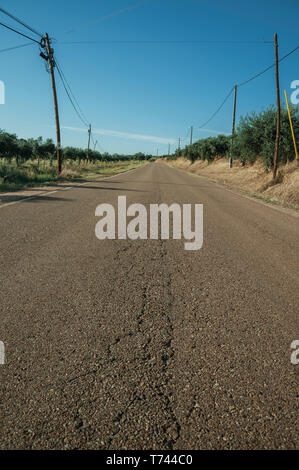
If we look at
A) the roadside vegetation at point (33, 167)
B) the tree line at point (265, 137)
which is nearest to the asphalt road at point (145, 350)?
the roadside vegetation at point (33, 167)

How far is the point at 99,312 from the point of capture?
2.43 metres

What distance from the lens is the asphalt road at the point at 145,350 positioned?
4.60 feet

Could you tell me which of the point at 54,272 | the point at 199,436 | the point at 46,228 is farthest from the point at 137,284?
the point at 46,228

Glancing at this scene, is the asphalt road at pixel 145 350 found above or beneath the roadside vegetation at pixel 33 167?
beneath

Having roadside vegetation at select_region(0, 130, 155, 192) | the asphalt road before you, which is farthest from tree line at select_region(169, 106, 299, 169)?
the asphalt road

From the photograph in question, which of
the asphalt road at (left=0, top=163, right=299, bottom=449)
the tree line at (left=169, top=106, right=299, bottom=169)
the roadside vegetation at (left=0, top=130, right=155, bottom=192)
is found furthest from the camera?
the tree line at (left=169, top=106, right=299, bottom=169)

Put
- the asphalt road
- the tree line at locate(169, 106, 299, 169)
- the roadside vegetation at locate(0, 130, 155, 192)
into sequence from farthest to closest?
the tree line at locate(169, 106, 299, 169)
the roadside vegetation at locate(0, 130, 155, 192)
the asphalt road

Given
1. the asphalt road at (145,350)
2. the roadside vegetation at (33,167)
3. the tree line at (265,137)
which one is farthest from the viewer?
the tree line at (265,137)

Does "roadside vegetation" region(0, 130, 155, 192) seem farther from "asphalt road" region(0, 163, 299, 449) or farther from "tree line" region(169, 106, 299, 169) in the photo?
"tree line" region(169, 106, 299, 169)

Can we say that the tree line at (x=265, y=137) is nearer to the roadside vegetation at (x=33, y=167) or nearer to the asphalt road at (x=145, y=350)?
the roadside vegetation at (x=33, y=167)

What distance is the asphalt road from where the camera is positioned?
140 centimetres

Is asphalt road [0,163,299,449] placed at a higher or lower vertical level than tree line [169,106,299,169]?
lower
